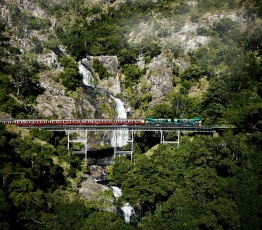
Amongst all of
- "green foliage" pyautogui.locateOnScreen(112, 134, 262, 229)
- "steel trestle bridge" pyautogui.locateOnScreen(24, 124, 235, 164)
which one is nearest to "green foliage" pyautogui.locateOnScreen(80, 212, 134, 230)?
"green foliage" pyautogui.locateOnScreen(112, 134, 262, 229)

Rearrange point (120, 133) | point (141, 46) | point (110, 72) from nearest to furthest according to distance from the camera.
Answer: point (120, 133)
point (110, 72)
point (141, 46)

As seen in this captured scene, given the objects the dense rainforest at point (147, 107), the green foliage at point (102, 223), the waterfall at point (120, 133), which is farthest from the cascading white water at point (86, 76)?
the green foliage at point (102, 223)

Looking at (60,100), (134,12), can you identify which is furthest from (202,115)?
(134,12)

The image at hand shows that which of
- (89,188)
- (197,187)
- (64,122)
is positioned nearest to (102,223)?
(197,187)

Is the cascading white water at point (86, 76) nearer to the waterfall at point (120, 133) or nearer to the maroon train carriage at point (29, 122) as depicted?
the waterfall at point (120, 133)

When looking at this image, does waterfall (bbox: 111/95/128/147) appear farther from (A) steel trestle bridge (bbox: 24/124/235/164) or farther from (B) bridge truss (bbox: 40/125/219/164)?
(A) steel trestle bridge (bbox: 24/124/235/164)

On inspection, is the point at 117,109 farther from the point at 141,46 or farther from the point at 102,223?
the point at 102,223
